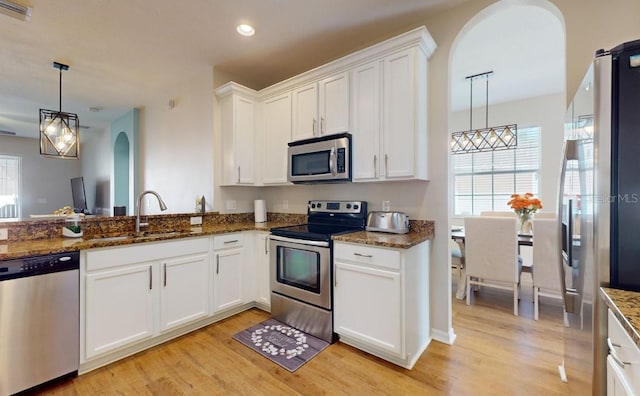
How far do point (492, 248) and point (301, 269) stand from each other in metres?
2.07

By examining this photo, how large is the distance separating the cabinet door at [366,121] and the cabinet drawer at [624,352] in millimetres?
1709

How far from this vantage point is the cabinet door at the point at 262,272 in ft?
9.46

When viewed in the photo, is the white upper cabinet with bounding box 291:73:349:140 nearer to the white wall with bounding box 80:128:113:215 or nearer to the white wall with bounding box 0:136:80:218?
the white wall with bounding box 80:128:113:215

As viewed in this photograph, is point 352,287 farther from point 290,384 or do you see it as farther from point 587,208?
point 587,208

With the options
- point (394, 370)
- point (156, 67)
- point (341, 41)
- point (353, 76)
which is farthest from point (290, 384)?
point (156, 67)

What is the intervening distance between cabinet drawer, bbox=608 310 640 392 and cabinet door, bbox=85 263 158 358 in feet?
8.68

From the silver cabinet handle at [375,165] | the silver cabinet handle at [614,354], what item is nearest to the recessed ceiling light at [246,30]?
the silver cabinet handle at [375,165]

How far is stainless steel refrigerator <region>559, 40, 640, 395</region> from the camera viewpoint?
0.97m

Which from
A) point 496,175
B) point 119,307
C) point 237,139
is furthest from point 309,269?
point 496,175

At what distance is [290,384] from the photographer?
1822 mm

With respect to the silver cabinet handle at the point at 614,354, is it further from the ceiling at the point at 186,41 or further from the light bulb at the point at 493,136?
the light bulb at the point at 493,136

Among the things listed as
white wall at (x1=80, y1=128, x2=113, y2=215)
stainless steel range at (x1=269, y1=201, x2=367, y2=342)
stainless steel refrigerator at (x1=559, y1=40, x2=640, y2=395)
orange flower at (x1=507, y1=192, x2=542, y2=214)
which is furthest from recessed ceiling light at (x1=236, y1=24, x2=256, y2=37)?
white wall at (x1=80, y1=128, x2=113, y2=215)

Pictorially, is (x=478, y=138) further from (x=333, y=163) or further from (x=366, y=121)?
(x=333, y=163)

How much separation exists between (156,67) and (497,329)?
4.69 metres
